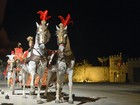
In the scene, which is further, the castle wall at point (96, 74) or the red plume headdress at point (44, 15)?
the castle wall at point (96, 74)

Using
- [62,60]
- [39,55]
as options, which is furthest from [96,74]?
[62,60]

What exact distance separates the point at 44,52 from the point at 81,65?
5650cm

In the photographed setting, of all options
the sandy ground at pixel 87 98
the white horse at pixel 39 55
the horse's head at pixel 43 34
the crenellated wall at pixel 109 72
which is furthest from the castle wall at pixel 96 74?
the horse's head at pixel 43 34

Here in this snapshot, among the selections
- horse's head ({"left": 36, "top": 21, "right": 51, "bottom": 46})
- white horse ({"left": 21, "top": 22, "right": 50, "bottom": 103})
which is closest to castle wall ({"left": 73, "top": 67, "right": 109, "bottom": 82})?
white horse ({"left": 21, "top": 22, "right": 50, "bottom": 103})

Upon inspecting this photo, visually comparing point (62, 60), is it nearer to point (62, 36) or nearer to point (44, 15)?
point (62, 36)

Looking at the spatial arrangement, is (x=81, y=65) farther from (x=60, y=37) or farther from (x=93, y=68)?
(x=60, y=37)

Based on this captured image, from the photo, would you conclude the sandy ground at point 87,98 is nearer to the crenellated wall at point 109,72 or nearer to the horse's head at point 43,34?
the horse's head at point 43,34

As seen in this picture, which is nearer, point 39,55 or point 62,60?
point 62,60

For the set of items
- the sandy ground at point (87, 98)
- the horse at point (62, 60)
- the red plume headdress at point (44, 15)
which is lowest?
the sandy ground at point (87, 98)

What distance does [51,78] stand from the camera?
1347 cm

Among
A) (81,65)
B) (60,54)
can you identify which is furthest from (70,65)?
(81,65)

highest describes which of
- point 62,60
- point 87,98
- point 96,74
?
point 96,74

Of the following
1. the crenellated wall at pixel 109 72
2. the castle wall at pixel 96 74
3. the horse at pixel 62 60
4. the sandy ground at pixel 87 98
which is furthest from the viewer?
the castle wall at pixel 96 74

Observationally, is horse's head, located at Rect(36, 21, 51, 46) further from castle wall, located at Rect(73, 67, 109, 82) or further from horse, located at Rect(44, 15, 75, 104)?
castle wall, located at Rect(73, 67, 109, 82)
